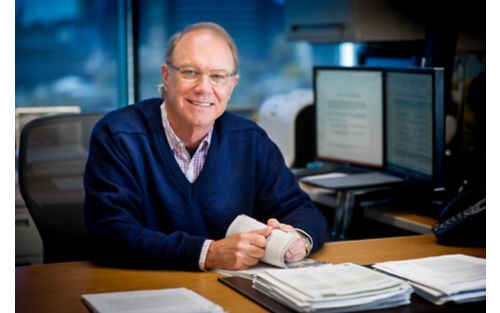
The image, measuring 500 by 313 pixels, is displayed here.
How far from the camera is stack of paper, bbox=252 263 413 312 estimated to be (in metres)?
1.60

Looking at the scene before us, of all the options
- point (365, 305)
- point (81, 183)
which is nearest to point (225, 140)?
point (81, 183)

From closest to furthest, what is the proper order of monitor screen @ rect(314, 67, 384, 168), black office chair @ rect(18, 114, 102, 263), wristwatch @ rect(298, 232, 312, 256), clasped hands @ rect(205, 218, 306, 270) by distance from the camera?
clasped hands @ rect(205, 218, 306, 270)
wristwatch @ rect(298, 232, 312, 256)
black office chair @ rect(18, 114, 102, 263)
monitor screen @ rect(314, 67, 384, 168)

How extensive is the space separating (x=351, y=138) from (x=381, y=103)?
0.25 meters

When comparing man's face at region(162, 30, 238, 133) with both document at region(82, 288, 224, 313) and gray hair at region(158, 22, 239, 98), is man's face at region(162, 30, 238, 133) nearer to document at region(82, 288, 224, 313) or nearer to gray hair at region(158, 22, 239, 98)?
gray hair at region(158, 22, 239, 98)

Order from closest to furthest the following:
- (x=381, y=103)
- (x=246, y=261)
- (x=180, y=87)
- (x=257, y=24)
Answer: (x=246, y=261)
(x=180, y=87)
(x=381, y=103)
(x=257, y=24)

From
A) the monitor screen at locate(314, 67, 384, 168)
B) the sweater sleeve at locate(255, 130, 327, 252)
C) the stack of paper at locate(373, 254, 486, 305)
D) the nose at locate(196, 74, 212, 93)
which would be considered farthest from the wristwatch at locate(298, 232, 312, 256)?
the monitor screen at locate(314, 67, 384, 168)

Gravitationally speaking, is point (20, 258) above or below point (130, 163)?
below

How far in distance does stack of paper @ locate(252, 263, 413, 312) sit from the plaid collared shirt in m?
0.57

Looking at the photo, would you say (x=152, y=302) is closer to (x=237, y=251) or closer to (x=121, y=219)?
(x=237, y=251)

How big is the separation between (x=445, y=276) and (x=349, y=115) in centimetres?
165

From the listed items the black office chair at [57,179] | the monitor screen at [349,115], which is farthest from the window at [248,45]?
the black office chair at [57,179]

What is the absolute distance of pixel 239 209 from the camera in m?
2.32

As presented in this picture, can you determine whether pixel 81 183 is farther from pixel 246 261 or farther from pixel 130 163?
pixel 246 261

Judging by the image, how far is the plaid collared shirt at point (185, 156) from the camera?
2281 millimetres
